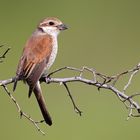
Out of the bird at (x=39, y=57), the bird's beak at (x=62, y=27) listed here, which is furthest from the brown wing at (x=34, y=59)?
the bird's beak at (x=62, y=27)

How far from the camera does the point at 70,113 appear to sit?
39.1ft

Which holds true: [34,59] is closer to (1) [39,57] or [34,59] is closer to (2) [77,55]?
(1) [39,57]

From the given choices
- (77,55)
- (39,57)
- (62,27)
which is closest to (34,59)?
(39,57)

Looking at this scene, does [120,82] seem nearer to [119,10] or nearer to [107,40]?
[107,40]

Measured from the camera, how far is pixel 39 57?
24.4 ft

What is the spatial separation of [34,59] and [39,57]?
79 millimetres

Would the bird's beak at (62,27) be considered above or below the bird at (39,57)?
above

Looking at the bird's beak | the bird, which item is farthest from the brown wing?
the bird's beak

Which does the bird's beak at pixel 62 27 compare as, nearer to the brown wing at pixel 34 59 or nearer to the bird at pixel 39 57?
the bird at pixel 39 57

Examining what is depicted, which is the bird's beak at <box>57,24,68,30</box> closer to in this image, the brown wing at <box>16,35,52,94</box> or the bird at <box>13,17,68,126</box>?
the bird at <box>13,17,68,126</box>

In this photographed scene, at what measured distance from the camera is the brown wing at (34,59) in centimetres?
715

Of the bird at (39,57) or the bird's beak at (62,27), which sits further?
the bird's beak at (62,27)

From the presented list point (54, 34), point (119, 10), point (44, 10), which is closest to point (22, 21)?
point (44, 10)

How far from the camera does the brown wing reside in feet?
23.5
